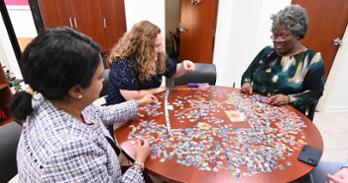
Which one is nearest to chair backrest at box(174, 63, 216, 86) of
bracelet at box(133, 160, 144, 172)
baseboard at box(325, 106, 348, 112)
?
bracelet at box(133, 160, 144, 172)

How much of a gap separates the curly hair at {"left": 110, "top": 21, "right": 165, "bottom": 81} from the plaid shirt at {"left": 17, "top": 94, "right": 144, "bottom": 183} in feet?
2.80

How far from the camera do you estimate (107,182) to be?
2.56 feet

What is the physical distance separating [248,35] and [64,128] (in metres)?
2.72

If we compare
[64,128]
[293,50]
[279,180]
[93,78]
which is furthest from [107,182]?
[293,50]

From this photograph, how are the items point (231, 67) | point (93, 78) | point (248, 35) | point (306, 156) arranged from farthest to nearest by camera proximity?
point (231, 67)
point (248, 35)
point (306, 156)
point (93, 78)

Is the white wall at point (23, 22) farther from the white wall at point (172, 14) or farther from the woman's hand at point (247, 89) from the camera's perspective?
the white wall at point (172, 14)

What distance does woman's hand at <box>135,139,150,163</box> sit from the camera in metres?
0.99

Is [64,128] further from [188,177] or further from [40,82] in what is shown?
[188,177]

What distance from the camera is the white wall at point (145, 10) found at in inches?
113

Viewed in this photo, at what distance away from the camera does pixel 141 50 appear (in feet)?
5.12

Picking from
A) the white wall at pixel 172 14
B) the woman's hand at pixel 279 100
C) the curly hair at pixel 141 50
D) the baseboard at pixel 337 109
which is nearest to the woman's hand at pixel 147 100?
the curly hair at pixel 141 50

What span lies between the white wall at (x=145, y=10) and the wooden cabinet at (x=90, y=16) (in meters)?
0.11

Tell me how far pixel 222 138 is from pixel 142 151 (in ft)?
1.47

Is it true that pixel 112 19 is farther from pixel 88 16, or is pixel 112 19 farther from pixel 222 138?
pixel 222 138
